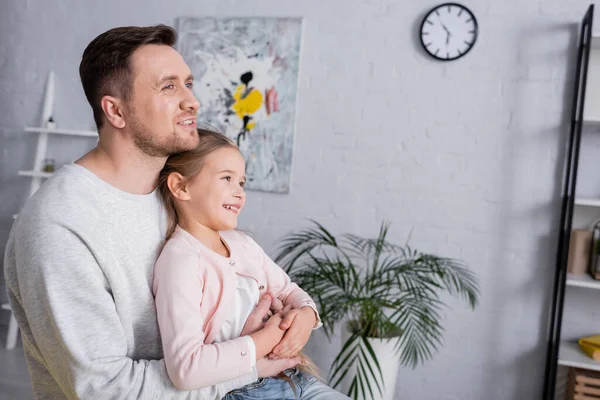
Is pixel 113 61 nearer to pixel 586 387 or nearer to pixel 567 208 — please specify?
pixel 567 208

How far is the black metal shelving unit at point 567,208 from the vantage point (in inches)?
107

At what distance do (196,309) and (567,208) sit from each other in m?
2.20

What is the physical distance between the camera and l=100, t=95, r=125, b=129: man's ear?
1396 millimetres

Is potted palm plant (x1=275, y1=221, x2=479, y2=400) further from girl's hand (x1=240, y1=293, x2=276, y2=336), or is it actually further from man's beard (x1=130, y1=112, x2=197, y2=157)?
man's beard (x1=130, y1=112, x2=197, y2=157)

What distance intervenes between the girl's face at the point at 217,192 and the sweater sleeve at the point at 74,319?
310 mm

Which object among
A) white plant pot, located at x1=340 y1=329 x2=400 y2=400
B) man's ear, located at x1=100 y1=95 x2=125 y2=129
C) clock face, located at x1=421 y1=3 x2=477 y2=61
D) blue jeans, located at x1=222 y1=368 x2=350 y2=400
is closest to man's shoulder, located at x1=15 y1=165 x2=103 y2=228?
man's ear, located at x1=100 y1=95 x2=125 y2=129

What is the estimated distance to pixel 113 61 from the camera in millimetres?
1384

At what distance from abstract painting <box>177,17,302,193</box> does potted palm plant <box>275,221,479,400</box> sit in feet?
1.55

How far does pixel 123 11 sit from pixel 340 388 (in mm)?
2552

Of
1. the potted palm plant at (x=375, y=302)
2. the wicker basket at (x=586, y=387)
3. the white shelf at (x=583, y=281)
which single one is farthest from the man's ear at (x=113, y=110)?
the wicker basket at (x=586, y=387)

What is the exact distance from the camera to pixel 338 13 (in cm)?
331

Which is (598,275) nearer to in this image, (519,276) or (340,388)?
(519,276)

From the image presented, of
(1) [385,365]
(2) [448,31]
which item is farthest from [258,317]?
(2) [448,31]

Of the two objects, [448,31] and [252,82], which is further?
[252,82]
